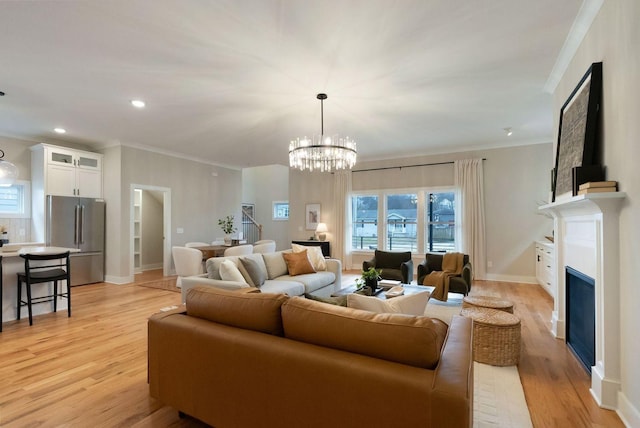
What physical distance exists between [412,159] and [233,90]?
15.9 feet

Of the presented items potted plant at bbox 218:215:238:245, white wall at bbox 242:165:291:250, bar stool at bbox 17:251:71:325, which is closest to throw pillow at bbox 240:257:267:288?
bar stool at bbox 17:251:71:325

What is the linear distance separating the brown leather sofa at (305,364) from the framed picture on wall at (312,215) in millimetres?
6640

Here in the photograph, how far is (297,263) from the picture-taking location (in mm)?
4754

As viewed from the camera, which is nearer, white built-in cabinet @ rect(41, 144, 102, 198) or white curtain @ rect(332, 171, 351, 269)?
white built-in cabinet @ rect(41, 144, 102, 198)

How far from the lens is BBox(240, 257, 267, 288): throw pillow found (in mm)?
3943

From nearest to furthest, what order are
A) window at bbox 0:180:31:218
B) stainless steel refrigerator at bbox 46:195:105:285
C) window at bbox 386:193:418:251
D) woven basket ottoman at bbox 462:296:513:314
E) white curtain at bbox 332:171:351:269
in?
woven basket ottoman at bbox 462:296:513:314 < window at bbox 0:180:31:218 < stainless steel refrigerator at bbox 46:195:105:285 < window at bbox 386:193:418:251 < white curtain at bbox 332:171:351:269

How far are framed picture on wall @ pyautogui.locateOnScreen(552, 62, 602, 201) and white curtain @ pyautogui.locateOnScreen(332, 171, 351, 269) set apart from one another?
5.04 metres

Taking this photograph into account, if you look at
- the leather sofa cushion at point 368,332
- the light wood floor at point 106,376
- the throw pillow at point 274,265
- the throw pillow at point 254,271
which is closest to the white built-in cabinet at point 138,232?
the light wood floor at point 106,376

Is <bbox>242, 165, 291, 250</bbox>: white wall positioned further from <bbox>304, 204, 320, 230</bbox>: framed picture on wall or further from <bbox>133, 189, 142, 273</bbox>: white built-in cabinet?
<bbox>133, 189, 142, 273</bbox>: white built-in cabinet

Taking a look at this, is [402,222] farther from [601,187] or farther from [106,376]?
[106,376]

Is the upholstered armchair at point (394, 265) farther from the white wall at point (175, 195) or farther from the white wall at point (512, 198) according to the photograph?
the white wall at point (175, 195)

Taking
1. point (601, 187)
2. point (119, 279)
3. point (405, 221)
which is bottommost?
point (119, 279)

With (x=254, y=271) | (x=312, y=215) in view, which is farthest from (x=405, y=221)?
(x=254, y=271)

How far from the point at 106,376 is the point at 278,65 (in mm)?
3252
